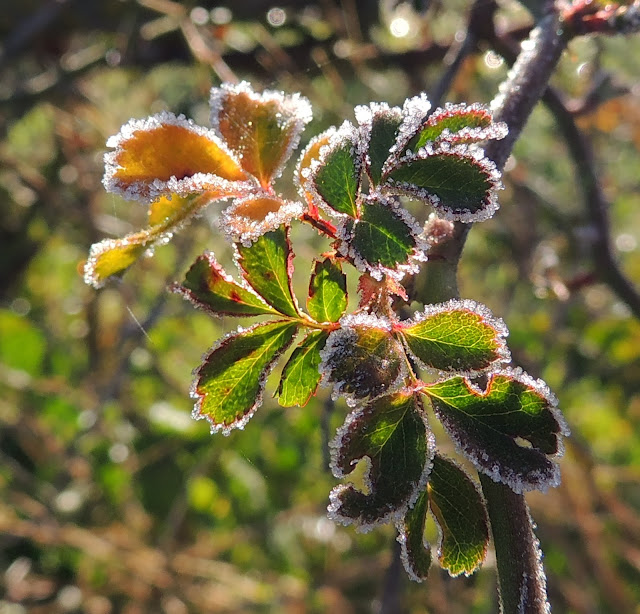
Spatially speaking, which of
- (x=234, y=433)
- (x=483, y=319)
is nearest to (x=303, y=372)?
(x=483, y=319)

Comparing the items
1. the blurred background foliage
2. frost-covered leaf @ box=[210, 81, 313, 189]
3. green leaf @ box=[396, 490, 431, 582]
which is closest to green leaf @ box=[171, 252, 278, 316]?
frost-covered leaf @ box=[210, 81, 313, 189]

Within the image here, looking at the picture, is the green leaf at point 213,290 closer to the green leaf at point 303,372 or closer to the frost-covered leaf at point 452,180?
the green leaf at point 303,372

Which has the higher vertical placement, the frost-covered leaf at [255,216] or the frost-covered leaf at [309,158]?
the frost-covered leaf at [255,216]

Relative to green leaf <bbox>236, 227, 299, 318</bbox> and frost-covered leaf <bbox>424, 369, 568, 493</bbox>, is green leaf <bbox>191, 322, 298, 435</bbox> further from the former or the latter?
frost-covered leaf <bbox>424, 369, 568, 493</bbox>

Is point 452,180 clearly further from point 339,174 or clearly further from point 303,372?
point 303,372

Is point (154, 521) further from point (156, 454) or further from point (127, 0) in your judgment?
point (127, 0)

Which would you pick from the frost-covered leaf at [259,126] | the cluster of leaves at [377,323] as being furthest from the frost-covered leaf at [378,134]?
the frost-covered leaf at [259,126]
